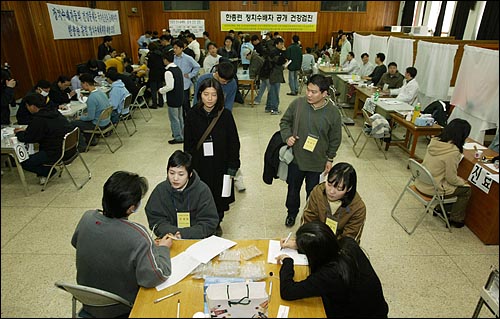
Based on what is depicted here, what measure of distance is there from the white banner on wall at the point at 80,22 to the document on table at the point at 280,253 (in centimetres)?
735

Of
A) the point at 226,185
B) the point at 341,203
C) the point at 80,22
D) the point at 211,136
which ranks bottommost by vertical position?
the point at 226,185

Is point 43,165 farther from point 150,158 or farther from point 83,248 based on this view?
point 83,248

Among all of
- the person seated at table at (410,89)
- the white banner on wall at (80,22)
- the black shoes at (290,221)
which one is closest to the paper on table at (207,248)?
the black shoes at (290,221)

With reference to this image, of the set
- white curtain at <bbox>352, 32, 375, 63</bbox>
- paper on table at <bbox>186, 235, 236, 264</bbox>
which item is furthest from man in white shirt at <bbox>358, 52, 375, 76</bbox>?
paper on table at <bbox>186, 235, 236, 264</bbox>

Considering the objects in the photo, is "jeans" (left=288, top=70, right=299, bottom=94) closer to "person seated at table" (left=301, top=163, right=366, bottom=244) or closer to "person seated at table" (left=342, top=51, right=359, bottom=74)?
"person seated at table" (left=342, top=51, right=359, bottom=74)

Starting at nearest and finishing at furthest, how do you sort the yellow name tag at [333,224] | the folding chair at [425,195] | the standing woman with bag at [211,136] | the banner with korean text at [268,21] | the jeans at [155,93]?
the yellow name tag at [333,224]
the standing woman with bag at [211,136]
the folding chair at [425,195]
the jeans at [155,93]
the banner with korean text at [268,21]

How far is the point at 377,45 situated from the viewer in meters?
7.84

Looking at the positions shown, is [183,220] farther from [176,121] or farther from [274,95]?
[274,95]

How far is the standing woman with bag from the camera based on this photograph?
8.11 ft

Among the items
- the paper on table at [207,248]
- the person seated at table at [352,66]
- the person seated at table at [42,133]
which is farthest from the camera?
the person seated at table at [352,66]

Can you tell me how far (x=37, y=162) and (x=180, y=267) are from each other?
277 centimetres

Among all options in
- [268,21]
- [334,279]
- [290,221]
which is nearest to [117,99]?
[290,221]

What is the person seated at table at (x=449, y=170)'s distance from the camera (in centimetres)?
278

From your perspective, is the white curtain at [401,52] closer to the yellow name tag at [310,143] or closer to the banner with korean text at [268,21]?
the yellow name tag at [310,143]
